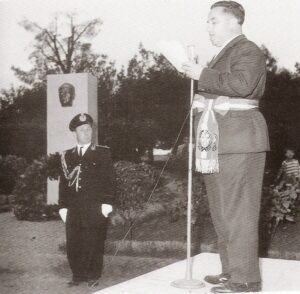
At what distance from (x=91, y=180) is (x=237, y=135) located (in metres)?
2.59

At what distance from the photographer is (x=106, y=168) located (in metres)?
5.05

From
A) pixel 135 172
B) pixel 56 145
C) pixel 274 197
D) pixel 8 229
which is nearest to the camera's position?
pixel 274 197

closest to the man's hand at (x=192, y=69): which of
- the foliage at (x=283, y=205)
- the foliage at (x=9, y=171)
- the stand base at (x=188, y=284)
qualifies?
the stand base at (x=188, y=284)

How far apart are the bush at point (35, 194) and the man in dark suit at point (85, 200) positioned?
4.37m

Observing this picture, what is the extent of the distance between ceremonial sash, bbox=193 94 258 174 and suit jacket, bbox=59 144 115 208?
93.5 inches

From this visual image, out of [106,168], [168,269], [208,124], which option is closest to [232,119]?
[208,124]

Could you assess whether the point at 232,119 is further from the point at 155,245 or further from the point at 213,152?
the point at 155,245

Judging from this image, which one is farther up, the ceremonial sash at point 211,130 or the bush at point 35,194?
the ceremonial sash at point 211,130

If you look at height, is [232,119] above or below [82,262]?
above

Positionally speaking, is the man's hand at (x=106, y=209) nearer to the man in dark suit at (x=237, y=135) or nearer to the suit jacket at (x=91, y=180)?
the suit jacket at (x=91, y=180)

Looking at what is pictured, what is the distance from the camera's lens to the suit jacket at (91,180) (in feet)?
16.2

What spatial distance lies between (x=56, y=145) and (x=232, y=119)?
7.89 metres

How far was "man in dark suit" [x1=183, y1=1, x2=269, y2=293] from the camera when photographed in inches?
97.4

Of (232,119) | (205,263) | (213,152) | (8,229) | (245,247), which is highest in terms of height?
(232,119)
